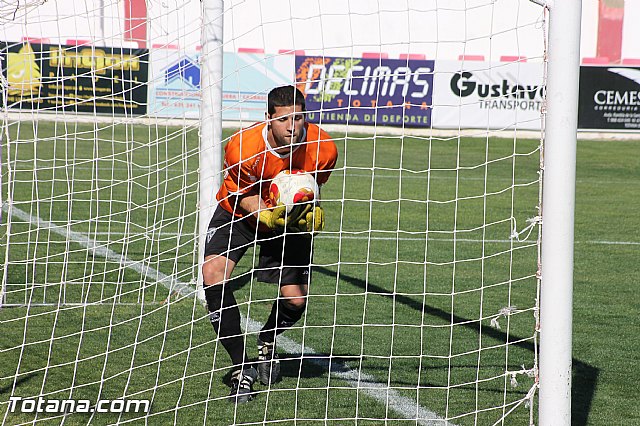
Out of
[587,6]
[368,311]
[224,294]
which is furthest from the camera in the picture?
[587,6]

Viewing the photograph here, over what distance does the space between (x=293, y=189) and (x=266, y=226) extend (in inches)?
12.8

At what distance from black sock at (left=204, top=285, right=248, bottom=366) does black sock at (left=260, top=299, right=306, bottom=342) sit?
0.24 metres

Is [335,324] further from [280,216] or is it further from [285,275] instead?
[280,216]

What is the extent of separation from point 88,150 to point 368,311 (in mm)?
10832

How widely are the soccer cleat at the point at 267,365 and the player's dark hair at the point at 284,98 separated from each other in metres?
1.33

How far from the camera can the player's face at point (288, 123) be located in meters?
4.56

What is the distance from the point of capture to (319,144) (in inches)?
191

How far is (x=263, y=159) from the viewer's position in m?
4.78

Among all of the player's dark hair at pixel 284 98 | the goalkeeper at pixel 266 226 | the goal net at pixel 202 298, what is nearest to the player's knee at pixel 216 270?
the goalkeeper at pixel 266 226

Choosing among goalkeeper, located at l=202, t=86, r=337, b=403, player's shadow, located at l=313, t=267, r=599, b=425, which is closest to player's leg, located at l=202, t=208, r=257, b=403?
goalkeeper, located at l=202, t=86, r=337, b=403

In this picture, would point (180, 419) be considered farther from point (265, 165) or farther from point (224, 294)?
point (265, 165)

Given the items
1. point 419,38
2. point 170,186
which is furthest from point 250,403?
point 419,38

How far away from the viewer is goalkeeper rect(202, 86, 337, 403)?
15.1ft

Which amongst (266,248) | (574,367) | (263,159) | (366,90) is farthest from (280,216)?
(366,90)
